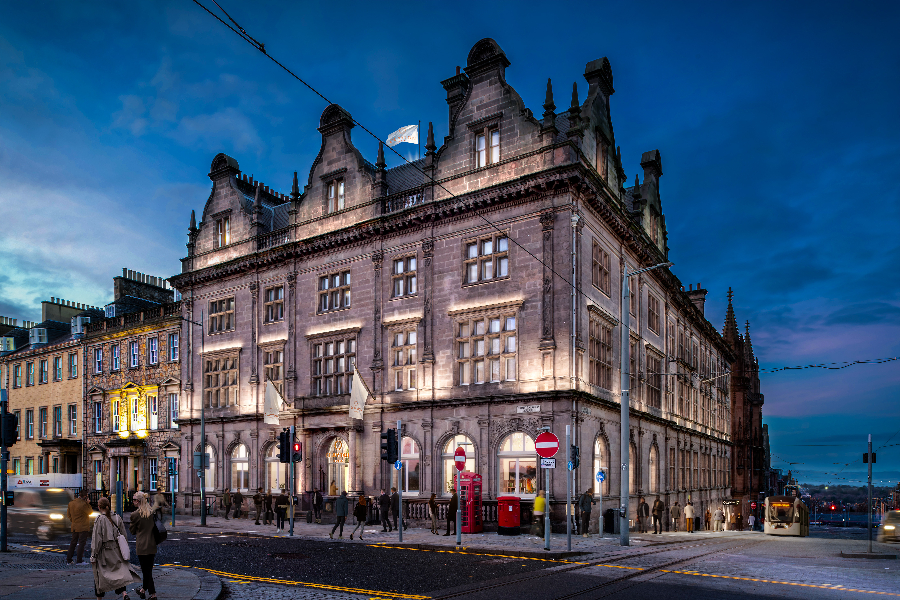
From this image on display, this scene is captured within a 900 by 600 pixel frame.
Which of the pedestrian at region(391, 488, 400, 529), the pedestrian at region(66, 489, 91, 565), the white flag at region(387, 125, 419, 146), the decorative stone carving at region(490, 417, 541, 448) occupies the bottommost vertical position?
the pedestrian at region(391, 488, 400, 529)

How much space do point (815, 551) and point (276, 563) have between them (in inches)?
655

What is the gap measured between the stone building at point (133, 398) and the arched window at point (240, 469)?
213 inches

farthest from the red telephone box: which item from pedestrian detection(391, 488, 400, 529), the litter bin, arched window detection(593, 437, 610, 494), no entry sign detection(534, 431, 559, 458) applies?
no entry sign detection(534, 431, 559, 458)

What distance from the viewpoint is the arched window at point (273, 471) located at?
3641 centimetres

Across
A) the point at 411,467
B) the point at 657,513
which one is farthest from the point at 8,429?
the point at 657,513

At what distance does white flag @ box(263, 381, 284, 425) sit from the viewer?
3481cm

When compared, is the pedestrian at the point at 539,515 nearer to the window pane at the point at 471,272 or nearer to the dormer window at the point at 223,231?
the window pane at the point at 471,272

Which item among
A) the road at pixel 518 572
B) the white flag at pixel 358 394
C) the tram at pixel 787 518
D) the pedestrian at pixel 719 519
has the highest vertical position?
the white flag at pixel 358 394

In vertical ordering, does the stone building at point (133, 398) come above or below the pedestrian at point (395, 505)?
above

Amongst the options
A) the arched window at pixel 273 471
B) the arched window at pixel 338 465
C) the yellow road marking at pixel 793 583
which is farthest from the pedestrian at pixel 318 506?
the yellow road marking at pixel 793 583

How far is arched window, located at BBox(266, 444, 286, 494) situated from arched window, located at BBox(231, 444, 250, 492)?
4.84 feet

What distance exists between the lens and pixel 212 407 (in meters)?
40.0

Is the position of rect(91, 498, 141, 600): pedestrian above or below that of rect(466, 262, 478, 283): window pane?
below

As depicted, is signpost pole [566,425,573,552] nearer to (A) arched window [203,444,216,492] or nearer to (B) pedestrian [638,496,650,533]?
(B) pedestrian [638,496,650,533]
